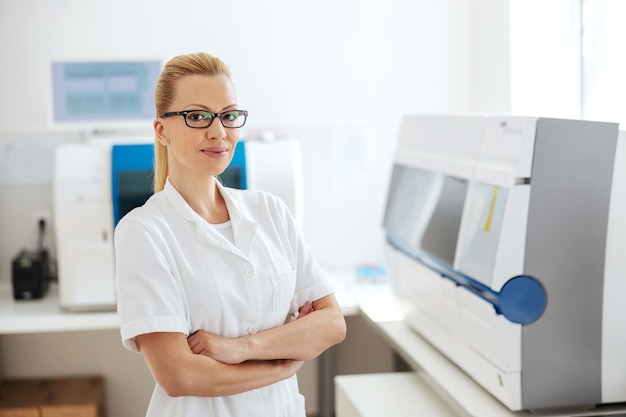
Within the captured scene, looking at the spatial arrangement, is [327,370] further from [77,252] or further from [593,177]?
[593,177]

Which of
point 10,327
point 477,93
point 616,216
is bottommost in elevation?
point 10,327

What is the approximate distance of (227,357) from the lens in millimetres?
1396

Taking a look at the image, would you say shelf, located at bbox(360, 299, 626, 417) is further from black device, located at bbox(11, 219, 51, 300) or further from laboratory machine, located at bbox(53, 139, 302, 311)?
black device, located at bbox(11, 219, 51, 300)

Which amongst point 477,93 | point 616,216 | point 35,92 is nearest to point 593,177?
point 616,216

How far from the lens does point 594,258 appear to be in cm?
183

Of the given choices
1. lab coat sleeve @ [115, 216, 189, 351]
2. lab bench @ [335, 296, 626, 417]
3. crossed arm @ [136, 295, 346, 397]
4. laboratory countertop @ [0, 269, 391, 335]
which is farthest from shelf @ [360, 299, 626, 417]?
lab coat sleeve @ [115, 216, 189, 351]

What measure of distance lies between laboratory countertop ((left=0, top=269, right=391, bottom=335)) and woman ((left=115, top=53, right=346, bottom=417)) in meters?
1.30

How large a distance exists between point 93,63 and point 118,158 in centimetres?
45

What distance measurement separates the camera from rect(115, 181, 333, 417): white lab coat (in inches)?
53.7

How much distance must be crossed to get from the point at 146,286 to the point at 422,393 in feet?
3.71

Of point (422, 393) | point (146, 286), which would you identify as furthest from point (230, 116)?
point (422, 393)

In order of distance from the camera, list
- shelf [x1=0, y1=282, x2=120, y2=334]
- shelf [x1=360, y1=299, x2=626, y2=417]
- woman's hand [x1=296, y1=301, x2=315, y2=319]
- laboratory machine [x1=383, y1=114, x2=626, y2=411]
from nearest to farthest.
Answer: woman's hand [x1=296, y1=301, x2=315, y2=319] < laboratory machine [x1=383, y1=114, x2=626, y2=411] < shelf [x1=360, y1=299, x2=626, y2=417] < shelf [x1=0, y1=282, x2=120, y2=334]

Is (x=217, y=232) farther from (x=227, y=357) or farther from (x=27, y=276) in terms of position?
(x=27, y=276)

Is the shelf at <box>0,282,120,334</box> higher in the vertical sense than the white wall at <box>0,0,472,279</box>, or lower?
lower
